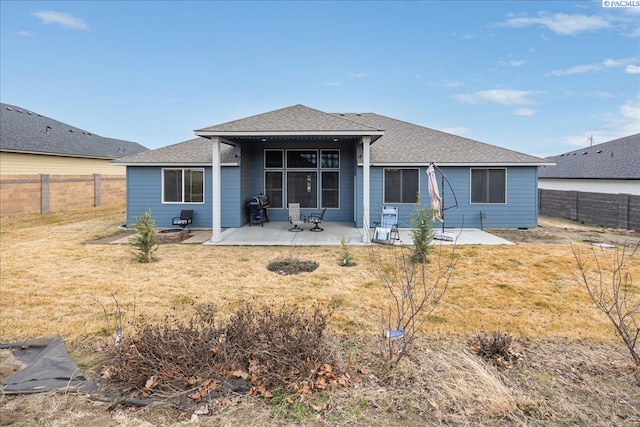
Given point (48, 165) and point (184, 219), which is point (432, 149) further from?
point (48, 165)

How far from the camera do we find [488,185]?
12578mm

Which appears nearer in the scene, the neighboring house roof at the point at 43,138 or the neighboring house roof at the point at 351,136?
the neighboring house roof at the point at 351,136

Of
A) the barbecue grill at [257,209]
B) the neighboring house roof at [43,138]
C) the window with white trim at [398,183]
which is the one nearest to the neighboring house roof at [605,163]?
the window with white trim at [398,183]

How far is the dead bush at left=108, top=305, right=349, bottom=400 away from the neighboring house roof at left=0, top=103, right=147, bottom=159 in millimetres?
17478

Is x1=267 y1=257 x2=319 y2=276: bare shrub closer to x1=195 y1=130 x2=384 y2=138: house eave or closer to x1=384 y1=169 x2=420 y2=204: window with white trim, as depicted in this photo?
x1=195 y1=130 x2=384 y2=138: house eave

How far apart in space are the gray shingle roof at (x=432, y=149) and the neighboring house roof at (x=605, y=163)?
5673 millimetres

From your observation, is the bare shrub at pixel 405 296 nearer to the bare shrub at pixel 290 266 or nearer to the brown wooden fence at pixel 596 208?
the bare shrub at pixel 290 266

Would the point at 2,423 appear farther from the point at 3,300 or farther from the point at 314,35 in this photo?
the point at 314,35

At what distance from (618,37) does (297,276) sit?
15.8 m

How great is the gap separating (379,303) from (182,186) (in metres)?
9.61

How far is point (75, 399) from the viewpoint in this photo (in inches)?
118

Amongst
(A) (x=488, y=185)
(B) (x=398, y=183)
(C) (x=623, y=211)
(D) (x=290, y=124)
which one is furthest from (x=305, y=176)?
(C) (x=623, y=211)

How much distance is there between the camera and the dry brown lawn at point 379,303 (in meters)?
2.91

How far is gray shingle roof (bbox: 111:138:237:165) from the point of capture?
1245 centimetres
